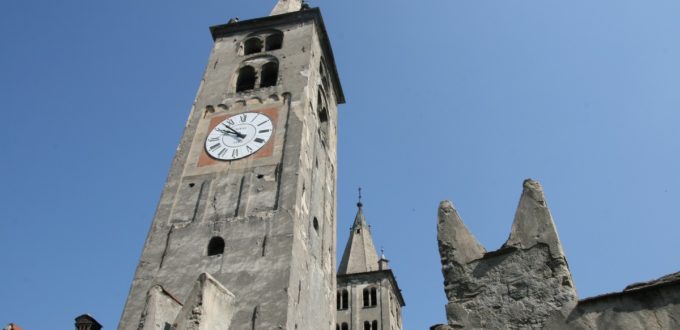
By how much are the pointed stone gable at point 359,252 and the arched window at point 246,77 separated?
80.6ft

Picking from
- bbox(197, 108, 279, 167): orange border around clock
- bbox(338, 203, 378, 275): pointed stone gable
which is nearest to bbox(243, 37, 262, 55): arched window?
bbox(197, 108, 279, 167): orange border around clock

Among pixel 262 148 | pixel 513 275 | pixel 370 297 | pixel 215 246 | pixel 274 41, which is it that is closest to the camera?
pixel 513 275

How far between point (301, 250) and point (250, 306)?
232cm

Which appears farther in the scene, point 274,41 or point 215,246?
point 274,41

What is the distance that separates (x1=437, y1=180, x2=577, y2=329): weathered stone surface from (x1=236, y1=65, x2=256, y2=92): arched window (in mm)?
16840

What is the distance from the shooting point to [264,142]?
1811 centimetres

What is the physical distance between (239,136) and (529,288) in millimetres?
14189

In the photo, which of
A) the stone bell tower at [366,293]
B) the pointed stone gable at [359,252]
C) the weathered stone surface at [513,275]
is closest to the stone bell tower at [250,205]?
the weathered stone surface at [513,275]

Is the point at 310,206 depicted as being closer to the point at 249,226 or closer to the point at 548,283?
the point at 249,226

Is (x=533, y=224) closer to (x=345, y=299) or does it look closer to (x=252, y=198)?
(x=252, y=198)

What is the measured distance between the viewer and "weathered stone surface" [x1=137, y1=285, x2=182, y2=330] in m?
12.3

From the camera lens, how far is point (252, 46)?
2367cm

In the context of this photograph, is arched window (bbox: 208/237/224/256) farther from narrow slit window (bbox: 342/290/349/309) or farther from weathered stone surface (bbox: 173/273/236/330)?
narrow slit window (bbox: 342/290/349/309)

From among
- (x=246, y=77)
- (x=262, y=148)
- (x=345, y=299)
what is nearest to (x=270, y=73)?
(x=246, y=77)
